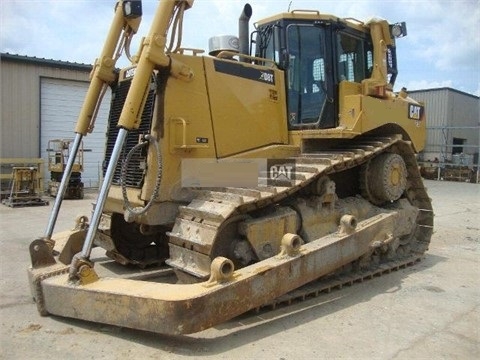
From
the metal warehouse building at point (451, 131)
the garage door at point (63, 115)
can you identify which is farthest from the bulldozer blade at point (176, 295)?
the metal warehouse building at point (451, 131)

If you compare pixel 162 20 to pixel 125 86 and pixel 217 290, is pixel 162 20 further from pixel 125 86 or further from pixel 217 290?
pixel 217 290

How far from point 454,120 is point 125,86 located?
25357 millimetres

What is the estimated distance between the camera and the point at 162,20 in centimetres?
453

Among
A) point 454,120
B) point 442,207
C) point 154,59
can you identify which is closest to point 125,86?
point 154,59

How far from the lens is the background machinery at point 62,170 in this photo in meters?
13.9

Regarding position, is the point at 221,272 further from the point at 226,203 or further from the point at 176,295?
the point at 226,203

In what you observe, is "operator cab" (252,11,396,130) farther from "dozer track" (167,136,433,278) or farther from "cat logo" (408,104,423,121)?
"cat logo" (408,104,423,121)

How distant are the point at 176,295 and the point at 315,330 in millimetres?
1326

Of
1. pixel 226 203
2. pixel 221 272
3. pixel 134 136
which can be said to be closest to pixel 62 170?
pixel 134 136

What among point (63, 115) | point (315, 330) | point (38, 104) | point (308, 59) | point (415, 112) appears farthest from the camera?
point (63, 115)

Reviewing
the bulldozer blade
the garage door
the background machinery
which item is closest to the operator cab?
the bulldozer blade

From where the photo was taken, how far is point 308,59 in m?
5.85

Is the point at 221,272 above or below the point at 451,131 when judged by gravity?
below

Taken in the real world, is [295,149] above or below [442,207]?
above
